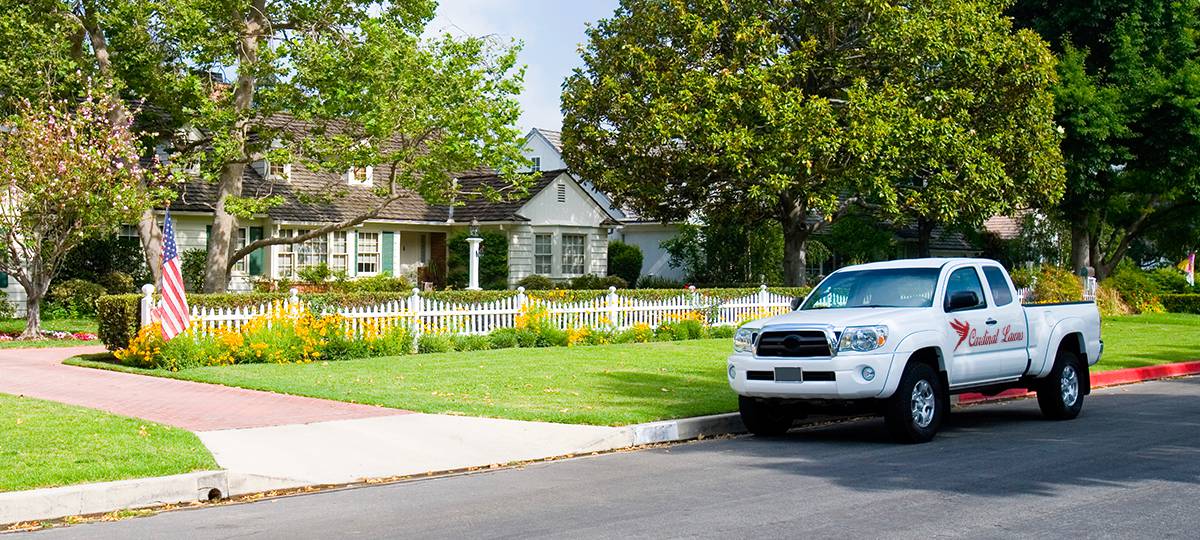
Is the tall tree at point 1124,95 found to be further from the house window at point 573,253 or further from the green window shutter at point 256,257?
the green window shutter at point 256,257

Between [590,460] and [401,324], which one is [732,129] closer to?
[401,324]

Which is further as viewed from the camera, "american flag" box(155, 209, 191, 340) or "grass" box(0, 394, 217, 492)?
"american flag" box(155, 209, 191, 340)

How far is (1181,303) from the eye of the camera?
41531 mm

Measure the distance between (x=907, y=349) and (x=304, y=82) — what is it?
662 inches

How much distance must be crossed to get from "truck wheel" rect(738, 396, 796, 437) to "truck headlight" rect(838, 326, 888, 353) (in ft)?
3.89

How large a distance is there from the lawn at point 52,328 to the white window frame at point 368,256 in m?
Answer: 9.77

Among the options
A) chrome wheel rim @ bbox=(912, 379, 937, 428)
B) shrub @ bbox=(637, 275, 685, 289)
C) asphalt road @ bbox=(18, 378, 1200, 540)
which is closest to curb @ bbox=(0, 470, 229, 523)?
asphalt road @ bbox=(18, 378, 1200, 540)

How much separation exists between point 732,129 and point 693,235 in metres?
13.7

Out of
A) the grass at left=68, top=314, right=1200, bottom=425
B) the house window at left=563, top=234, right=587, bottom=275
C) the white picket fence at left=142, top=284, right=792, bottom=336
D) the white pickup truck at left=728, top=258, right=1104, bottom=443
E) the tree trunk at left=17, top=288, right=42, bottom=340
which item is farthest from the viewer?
the house window at left=563, top=234, right=587, bottom=275

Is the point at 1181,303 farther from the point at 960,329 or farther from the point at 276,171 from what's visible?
the point at 960,329

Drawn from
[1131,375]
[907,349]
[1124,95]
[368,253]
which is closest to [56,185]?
[368,253]

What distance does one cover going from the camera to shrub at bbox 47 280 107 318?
96.1 ft

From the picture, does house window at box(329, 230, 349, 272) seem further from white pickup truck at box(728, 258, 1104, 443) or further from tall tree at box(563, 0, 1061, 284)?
white pickup truck at box(728, 258, 1104, 443)

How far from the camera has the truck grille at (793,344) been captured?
461 inches
